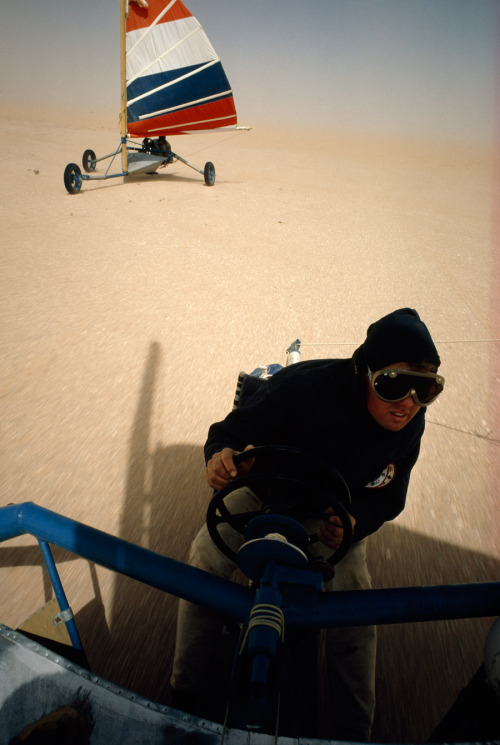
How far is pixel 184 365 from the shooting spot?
3375 millimetres

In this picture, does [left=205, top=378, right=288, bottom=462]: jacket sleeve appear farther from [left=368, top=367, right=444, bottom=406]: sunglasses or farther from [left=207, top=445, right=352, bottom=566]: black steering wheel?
[left=368, top=367, right=444, bottom=406]: sunglasses

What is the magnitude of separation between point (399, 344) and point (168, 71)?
32.6 feet

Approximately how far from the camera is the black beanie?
4.26 ft

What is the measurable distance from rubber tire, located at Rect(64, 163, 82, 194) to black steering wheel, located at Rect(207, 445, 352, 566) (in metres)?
7.23

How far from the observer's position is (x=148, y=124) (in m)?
8.88

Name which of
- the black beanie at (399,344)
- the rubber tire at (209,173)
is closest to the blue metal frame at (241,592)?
the black beanie at (399,344)

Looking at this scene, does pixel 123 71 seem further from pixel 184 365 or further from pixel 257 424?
pixel 257 424

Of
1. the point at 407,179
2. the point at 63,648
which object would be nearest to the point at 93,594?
the point at 63,648

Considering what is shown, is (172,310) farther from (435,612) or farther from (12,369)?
(435,612)

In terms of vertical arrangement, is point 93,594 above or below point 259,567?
below

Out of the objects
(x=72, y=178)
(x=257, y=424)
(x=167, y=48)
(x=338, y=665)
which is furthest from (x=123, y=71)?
(x=338, y=665)

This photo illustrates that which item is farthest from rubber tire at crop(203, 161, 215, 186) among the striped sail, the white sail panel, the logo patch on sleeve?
the logo patch on sleeve

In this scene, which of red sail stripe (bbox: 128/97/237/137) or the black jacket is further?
red sail stripe (bbox: 128/97/237/137)

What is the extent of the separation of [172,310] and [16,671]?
3.44m
